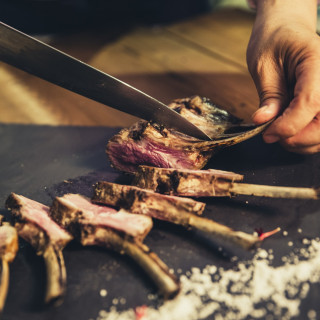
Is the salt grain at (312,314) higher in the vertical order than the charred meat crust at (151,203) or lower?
higher

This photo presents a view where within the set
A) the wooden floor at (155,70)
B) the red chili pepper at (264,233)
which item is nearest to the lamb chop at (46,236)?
the red chili pepper at (264,233)

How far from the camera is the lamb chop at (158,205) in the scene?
1.84 meters

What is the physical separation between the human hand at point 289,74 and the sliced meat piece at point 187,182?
0.47 metres

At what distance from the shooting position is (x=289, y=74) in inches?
95.6

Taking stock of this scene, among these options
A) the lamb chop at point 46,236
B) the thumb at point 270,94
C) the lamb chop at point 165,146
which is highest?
the thumb at point 270,94

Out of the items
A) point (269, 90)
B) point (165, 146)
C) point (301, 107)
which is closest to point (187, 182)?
point (165, 146)

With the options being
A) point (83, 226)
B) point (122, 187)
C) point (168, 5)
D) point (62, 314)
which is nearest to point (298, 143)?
point (122, 187)

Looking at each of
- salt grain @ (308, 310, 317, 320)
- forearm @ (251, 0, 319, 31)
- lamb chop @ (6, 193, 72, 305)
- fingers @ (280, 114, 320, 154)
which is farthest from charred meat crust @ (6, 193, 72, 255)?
forearm @ (251, 0, 319, 31)

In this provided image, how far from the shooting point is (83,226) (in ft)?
6.19

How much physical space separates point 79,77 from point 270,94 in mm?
1219

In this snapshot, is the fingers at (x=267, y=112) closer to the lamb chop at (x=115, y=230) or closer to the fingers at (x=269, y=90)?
the fingers at (x=269, y=90)

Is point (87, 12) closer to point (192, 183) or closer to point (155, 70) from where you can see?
point (155, 70)

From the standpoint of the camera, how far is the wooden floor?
331 cm

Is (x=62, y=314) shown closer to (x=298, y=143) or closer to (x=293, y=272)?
(x=293, y=272)
